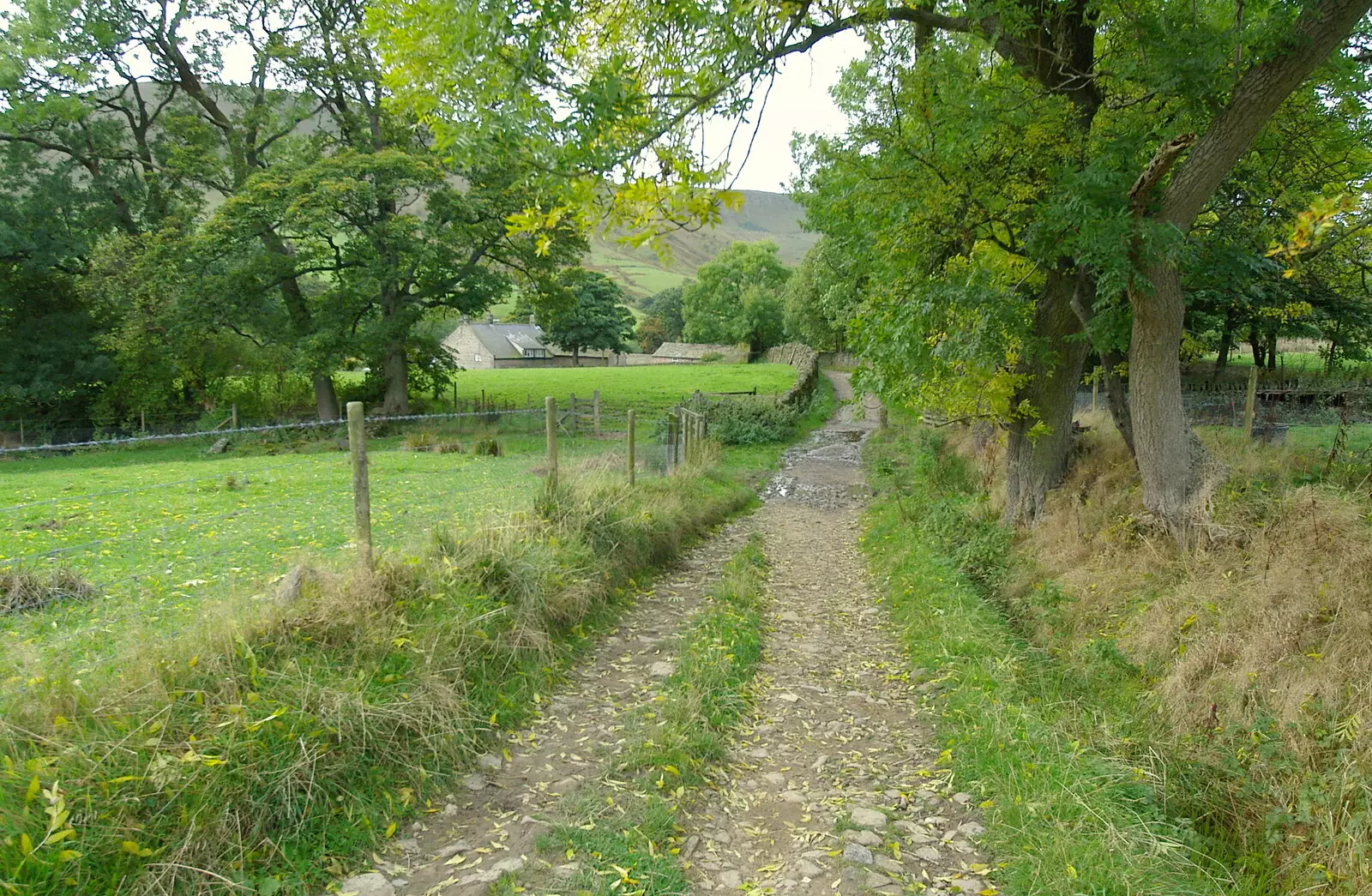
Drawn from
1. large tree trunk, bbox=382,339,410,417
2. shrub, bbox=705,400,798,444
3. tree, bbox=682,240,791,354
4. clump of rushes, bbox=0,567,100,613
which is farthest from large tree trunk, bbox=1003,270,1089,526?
tree, bbox=682,240,791,354

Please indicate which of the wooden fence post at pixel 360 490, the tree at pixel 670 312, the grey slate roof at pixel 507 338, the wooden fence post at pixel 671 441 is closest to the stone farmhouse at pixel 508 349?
the grey slate roof at pixel 507 338

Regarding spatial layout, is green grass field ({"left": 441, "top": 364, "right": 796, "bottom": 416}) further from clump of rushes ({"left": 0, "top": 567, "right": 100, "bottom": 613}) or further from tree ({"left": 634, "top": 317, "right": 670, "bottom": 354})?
tree ({"left": 634, "top": 317, "right": 670, "bottom": 354})

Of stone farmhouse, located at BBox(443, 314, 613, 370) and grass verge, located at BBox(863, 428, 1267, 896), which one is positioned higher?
stone farmhouse, located at BBox(443, 314, 613, 370)

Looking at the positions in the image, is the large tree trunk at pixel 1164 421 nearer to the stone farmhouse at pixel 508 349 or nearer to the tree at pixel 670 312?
the stone farmhouse at pixel 508 349

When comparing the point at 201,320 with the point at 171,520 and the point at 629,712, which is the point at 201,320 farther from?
the point at 629,712

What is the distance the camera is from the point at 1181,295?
26.7 ft

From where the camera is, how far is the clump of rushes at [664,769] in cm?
418

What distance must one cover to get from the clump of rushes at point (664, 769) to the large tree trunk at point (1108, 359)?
17.7 ft

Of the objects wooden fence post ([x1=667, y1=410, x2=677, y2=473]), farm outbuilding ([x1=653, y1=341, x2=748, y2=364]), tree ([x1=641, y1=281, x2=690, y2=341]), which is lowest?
wooden fence post ([x1=667, y1=410, x2=677, y2=473])

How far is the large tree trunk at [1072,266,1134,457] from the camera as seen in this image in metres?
9.23

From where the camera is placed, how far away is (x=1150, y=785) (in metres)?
4.70

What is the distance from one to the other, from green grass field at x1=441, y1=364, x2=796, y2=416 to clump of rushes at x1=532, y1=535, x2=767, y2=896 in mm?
22564

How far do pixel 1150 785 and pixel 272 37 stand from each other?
32.5 meters

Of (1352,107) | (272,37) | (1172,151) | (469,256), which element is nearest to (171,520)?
(1172,151)
